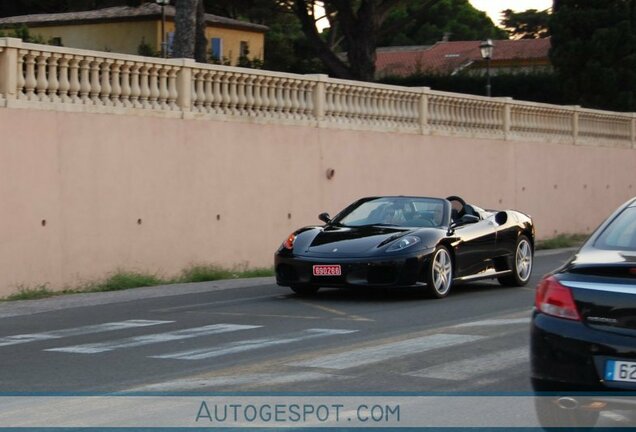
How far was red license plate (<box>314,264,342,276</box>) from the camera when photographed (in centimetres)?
1553

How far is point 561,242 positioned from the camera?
31.1 metres

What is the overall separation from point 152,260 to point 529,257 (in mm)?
5630

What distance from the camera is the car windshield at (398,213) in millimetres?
16703

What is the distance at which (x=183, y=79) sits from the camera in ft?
66.8

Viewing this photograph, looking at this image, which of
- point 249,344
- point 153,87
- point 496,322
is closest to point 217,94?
point 153,87

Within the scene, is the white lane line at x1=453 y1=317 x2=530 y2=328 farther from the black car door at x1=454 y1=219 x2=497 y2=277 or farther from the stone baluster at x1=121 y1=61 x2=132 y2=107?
the stone baluster at x1=121 y1=61 x2=132 y2=107

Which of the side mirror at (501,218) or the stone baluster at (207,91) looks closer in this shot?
the side mirror at (501,218)

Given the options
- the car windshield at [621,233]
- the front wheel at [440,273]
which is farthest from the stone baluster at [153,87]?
the car windshield at [621,233]

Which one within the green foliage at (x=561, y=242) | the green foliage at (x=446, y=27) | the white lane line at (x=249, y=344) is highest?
the green foliage at (x=446, y=27)

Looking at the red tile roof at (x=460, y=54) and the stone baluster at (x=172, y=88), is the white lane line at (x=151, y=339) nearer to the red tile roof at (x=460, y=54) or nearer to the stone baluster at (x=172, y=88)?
the stone baluster at (x=172, y=88)

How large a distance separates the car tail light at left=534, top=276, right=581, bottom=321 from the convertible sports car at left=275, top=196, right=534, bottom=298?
801 centimetres

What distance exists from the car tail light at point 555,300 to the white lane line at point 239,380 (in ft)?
8.49

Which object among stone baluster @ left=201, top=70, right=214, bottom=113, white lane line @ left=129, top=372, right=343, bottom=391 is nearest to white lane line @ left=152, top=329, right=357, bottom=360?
white lane line @ left=129, top=372, right=343, bottom=391

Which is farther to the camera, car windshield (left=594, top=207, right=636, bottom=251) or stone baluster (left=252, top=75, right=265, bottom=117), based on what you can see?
stone baluster (left=252, top=75, right=265, bottom=117)
